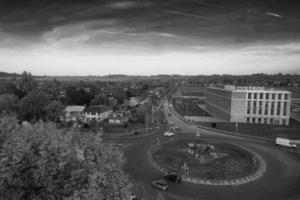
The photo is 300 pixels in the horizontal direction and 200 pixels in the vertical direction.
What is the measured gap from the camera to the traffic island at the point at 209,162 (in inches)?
698

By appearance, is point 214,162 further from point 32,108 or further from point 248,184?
point 32,108

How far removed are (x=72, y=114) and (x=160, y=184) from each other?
34.8 meters

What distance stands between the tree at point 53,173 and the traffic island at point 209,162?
1461 centimetres

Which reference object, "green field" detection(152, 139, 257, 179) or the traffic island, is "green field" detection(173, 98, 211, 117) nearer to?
the traffic island

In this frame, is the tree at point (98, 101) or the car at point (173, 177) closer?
the car at point (173, 177)

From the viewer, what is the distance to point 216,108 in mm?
55250

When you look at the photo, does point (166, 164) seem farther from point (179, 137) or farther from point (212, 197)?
point (179, 137)

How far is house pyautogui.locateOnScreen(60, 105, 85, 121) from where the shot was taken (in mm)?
42897

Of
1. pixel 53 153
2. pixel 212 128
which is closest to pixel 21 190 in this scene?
pixel 53 153

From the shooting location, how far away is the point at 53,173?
4668mm

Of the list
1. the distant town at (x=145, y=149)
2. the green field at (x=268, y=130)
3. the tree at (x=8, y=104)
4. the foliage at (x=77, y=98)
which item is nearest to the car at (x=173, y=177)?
the distant town at (x=145, y=149)

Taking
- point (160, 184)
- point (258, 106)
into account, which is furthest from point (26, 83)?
point (258, 106)

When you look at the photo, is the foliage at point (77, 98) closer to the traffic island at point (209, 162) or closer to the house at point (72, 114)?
the house at point (72, 114)

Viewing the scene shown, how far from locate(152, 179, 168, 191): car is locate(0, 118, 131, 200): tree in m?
12.0
